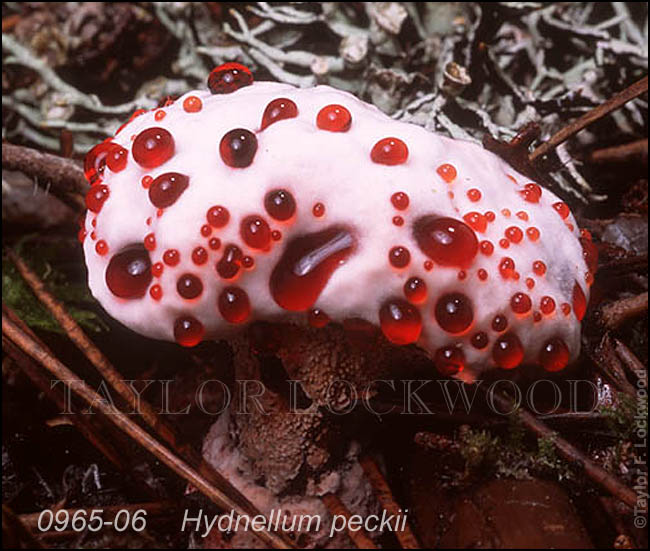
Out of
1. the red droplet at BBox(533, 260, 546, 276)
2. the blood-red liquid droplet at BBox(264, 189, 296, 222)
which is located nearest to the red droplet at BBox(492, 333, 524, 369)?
the red droplet at BBox(533, 260, 546, 276)

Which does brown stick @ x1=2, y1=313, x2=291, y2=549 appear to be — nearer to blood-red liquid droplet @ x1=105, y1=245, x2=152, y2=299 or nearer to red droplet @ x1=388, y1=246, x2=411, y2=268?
blood-red liquid droplet @ x1=105, y1=245, x2=152, y2=299

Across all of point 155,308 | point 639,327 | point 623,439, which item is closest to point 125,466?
point 155,308

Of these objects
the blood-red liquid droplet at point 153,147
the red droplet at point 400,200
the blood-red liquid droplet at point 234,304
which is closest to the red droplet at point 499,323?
the red droplet at point 400,200

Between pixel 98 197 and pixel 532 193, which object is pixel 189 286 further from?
pixel 532 193

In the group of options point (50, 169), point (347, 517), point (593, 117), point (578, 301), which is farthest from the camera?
point (50, 169)

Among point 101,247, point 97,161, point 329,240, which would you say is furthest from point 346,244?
point 97,161
